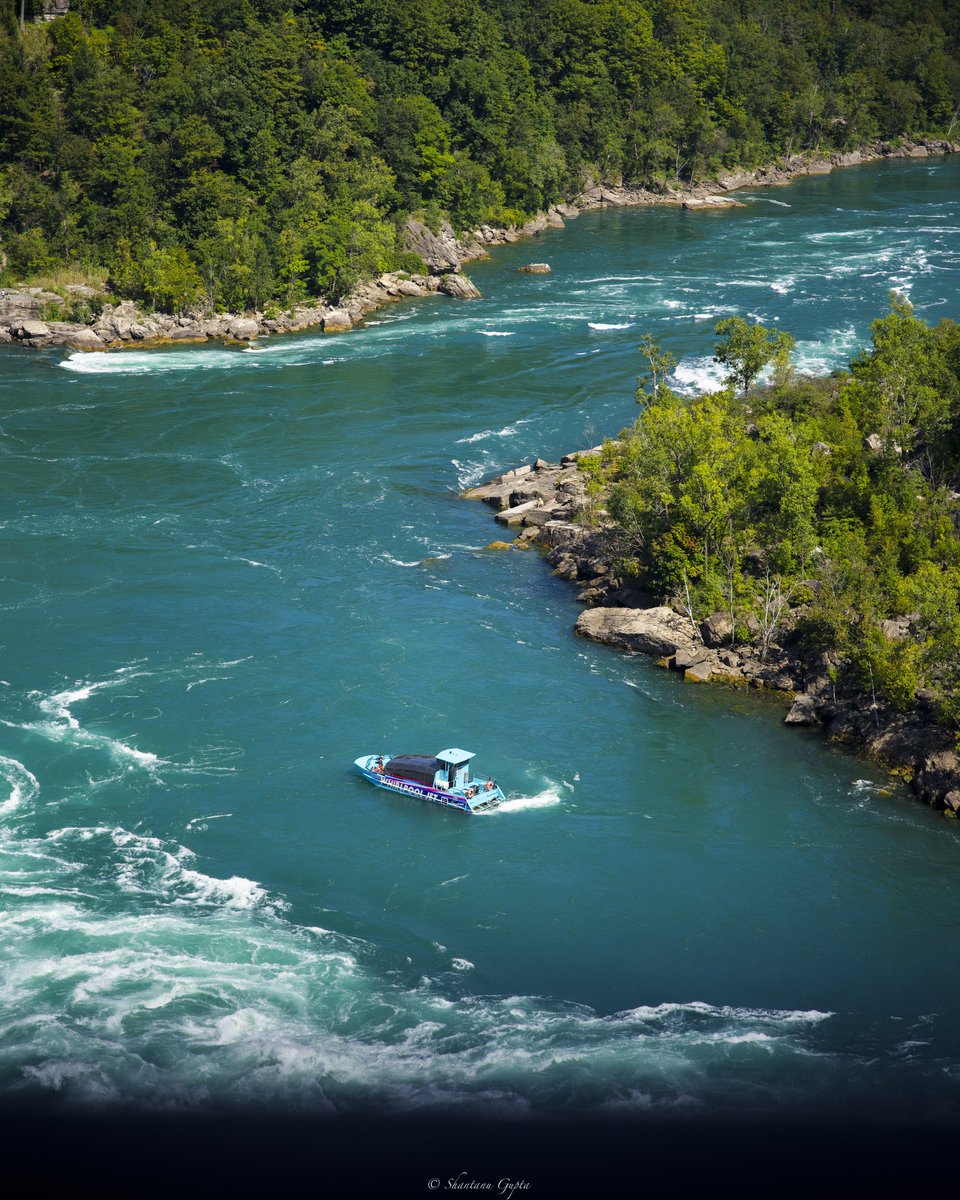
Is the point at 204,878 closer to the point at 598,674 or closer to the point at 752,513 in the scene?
the point at 598,674

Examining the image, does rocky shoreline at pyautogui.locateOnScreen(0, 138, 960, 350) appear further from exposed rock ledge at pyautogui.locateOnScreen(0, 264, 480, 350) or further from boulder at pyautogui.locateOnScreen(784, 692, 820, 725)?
boulder at pyautogui.locateOnScreen(784, 692, 820, 725)

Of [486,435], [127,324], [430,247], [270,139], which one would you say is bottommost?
[486,435]

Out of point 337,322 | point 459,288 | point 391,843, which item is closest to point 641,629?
point 391,843

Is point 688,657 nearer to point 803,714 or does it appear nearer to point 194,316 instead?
point 803,714

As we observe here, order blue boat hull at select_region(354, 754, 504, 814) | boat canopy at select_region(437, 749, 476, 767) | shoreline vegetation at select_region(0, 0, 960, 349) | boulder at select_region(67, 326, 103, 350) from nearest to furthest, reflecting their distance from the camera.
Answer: boat canopy at select_region(437, 749, 476, 767) → blue boat hull at select_region(354, 754, 504, 814) → boulder at select_region(67, 326, 103, 350) → shoreline vegetation at select_region(0, 0, 960, 349)

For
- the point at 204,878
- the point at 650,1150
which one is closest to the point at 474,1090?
the point at 650,1150

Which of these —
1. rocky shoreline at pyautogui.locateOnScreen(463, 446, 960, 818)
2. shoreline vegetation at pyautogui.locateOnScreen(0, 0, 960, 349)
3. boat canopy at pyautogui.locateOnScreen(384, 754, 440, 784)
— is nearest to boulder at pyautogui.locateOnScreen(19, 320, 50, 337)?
shoreline vegetation at pyautogui.locateOnScreen(0, 0, 960, 349)
